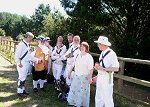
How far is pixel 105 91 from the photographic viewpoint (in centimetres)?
661

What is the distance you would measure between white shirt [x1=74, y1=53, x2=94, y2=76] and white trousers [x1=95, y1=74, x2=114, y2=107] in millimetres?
1015

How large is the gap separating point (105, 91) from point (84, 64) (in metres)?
1.29

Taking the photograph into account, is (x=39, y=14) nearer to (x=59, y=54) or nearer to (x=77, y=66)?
(x=59, y=54)

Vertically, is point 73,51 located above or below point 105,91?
above

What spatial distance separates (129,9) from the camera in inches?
614

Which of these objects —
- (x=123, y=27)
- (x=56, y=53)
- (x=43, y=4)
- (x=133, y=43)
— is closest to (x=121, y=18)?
(x=123, y=27)

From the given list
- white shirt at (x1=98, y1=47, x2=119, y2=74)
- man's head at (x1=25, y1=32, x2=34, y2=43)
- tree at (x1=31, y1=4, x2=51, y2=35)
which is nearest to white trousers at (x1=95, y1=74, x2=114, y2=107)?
white shirt at (x1=98, y1=47, x2=119, y2=74)

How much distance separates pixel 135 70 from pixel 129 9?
2954mm

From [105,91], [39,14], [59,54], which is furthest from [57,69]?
[39,14]

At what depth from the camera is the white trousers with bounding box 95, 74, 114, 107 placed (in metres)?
6.60

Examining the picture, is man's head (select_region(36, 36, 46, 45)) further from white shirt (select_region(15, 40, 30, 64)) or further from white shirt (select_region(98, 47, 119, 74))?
white shirt (select_region(98, 47, 119, 74))

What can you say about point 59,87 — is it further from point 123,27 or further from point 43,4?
point 43,4

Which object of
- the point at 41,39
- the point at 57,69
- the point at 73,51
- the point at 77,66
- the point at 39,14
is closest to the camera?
the point at 77,66

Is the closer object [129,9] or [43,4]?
[129,9]
